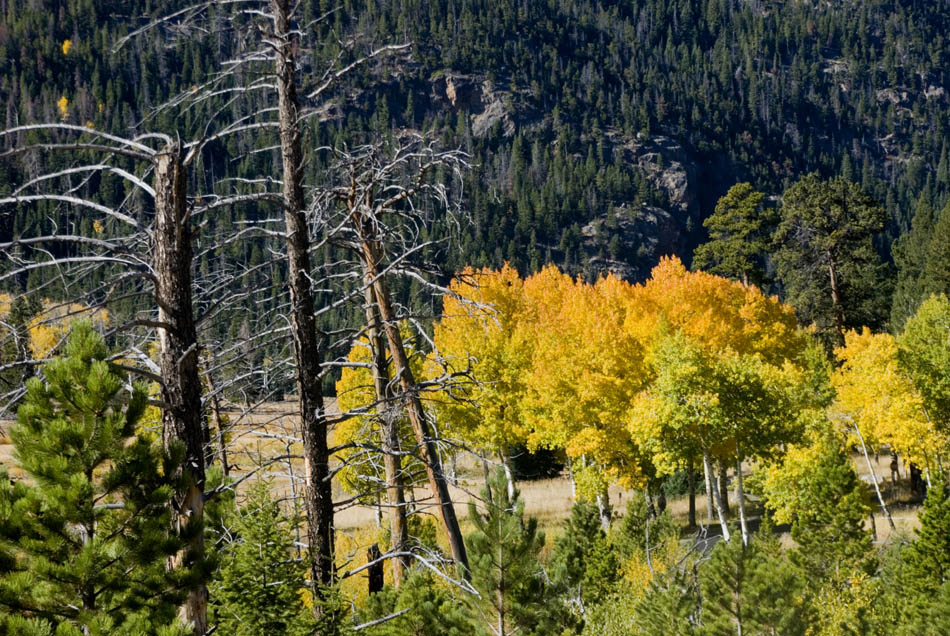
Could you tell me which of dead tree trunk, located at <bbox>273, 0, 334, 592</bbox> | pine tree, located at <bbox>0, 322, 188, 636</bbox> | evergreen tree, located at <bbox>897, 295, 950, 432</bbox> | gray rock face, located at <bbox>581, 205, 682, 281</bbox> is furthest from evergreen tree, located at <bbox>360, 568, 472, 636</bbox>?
gray rock face, located at <bbox>581, 205, 682, 281</bbox>

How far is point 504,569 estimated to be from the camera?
33.5 ft

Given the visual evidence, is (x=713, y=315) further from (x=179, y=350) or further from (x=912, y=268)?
(x=912, y=268)

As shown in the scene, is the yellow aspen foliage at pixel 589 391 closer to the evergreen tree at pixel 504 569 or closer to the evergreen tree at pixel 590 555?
the evergreen tree at pixel 590 555

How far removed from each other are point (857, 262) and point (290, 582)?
4327 cm

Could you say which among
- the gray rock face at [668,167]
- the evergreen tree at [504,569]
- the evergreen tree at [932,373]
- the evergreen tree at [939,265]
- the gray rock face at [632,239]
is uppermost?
the evergreen tree at [504,569]

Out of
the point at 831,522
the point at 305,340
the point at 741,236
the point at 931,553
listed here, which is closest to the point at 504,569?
the point at 305,340

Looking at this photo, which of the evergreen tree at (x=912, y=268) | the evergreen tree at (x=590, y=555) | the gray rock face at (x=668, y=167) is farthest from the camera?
the gray rock face at (x=668, y=167)

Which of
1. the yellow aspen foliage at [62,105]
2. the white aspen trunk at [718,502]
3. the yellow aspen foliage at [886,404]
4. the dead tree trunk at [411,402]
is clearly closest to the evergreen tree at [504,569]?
the dead tree trunk at [411,402]

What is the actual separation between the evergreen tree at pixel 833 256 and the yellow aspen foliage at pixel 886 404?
1249 centimetres

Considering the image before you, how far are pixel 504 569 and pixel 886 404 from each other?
24243 millimetres

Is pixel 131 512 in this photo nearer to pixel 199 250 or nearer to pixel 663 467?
pixel 199 250

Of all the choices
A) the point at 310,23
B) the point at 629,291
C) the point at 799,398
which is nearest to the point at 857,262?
the point at 629,291

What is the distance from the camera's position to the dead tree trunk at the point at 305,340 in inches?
292

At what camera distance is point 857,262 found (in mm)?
44562
